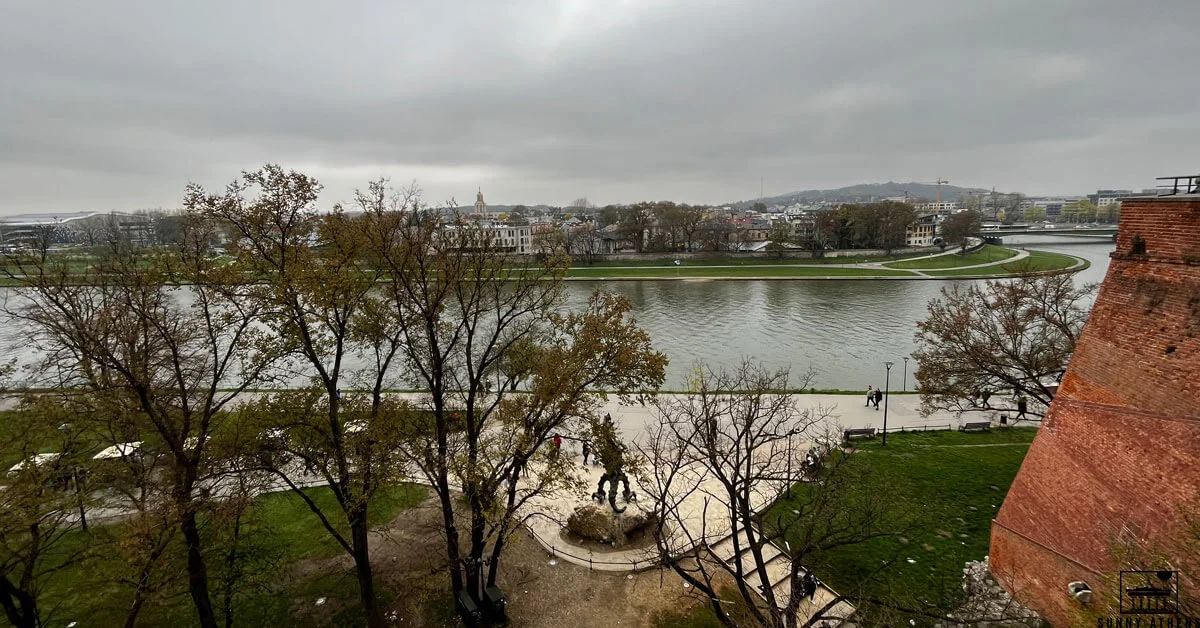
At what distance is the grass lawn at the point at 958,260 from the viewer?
69844 millimetres

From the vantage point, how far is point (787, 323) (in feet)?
129

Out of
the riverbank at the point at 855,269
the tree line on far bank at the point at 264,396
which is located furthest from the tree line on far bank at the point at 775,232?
the tree line on far bank at the point at 264,396

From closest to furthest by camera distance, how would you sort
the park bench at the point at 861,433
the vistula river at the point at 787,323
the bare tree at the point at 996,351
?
the bare tree at the point at 996,351, the park bench at the point at 861,433, the vistula river at the point at 787,323

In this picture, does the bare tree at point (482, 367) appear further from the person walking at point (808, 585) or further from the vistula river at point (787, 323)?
the vistula river at point (787, 323)

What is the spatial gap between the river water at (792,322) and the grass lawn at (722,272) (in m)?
3.84

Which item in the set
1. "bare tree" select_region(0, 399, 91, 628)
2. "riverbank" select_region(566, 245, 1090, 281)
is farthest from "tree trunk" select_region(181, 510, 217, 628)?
"riverbank" select_region(566, 245, 1090, 281)

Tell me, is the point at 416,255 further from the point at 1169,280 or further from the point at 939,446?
the point at 939,446

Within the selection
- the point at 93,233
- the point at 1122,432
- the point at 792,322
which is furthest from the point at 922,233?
the point at 93,233

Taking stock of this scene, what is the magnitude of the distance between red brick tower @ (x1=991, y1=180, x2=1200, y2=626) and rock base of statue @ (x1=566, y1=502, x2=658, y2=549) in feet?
23.4

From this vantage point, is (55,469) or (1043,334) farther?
(1043,334)

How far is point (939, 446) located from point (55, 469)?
2128 centimetres

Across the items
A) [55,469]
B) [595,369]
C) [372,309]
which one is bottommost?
[55,469]

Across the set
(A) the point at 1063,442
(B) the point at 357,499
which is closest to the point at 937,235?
(A) the point at 1063,442

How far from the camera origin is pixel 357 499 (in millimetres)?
8664
